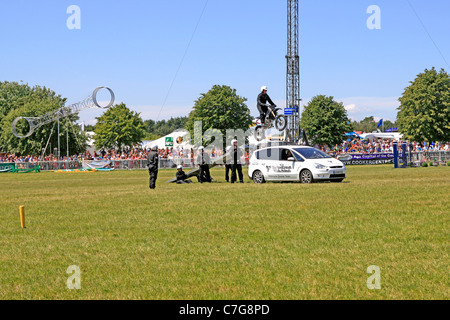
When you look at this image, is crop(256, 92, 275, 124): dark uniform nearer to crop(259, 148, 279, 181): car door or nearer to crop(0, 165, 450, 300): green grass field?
crop(259, 148, 279, 181): car door

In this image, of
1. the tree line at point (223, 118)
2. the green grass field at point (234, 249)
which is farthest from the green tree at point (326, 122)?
the green grass field at point (234, 249)

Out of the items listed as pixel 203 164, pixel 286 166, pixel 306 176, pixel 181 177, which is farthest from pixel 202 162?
pixel 306 176

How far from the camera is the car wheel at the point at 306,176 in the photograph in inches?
969

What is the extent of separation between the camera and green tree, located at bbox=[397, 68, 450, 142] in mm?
70000

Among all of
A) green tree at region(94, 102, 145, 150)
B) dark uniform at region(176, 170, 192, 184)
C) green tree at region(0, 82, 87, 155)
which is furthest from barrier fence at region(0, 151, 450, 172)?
green tree at region(94, 102, 145, 150)

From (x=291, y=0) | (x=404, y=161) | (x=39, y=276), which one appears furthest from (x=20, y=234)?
(x=291, y=0)

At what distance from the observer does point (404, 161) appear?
44938mm

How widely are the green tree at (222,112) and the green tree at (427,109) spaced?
22.4m

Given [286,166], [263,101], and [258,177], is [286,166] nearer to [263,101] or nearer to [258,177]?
[258,177]

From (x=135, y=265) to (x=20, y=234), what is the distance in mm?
4510

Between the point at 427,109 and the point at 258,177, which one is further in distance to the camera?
the point at 427,109

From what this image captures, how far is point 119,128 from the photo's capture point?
310 feet

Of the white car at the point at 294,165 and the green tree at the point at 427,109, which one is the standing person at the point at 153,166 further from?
the green tree at the point at 427,109

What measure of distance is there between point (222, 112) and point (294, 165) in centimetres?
5932
